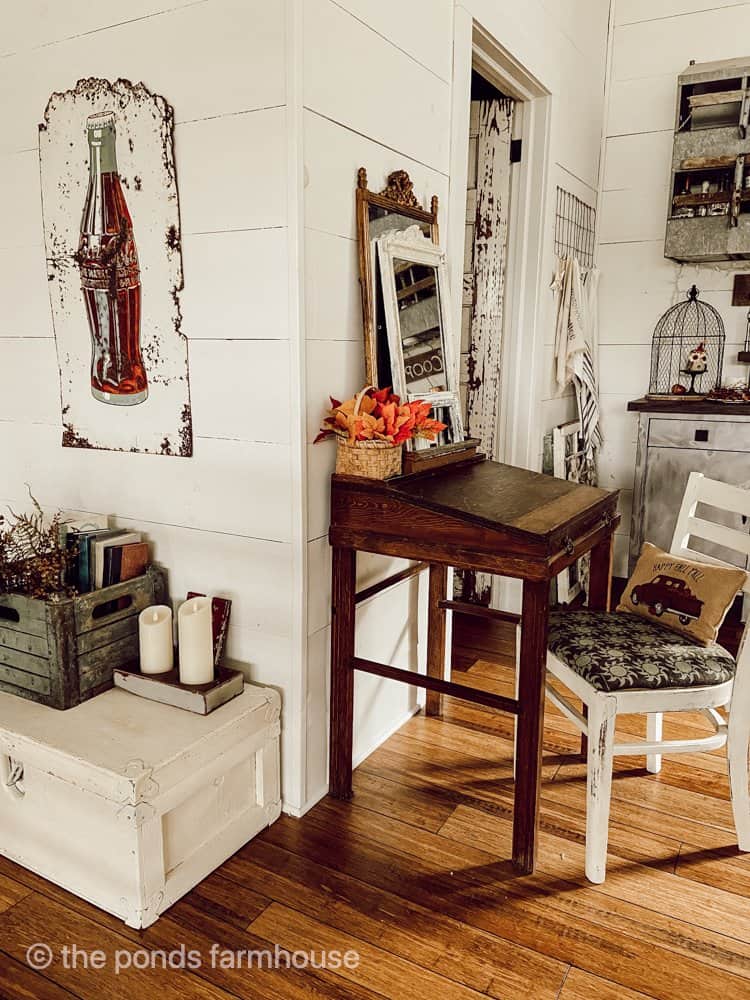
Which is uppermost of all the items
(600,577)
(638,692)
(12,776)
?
(600,577)

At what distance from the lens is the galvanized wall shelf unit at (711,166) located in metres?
3.51

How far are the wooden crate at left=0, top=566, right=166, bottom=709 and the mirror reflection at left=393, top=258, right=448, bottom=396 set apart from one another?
3.40ft

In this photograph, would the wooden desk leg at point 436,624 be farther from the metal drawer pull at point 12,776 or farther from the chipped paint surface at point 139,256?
the metal drawer pull at point 12,776

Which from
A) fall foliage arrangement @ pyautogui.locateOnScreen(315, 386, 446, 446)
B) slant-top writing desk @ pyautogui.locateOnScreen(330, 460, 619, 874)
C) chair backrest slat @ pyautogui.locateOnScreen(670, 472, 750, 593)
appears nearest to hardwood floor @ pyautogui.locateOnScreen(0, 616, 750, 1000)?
slant-top writing desk @ pyautogui.locateOnScreen(330, 460, 619, 874)

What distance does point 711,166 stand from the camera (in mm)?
3574

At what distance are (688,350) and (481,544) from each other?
2672 millimetres

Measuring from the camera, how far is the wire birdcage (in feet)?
12.9

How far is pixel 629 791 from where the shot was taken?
2.31 metres

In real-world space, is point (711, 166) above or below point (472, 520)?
above

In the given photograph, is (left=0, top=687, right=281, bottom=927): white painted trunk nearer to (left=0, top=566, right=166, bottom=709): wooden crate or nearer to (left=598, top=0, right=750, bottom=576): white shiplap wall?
(left=0, top=566, right=166, bottom=709): wooden crate

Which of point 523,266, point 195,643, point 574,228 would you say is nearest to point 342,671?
point 195,643

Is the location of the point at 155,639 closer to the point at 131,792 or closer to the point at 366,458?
the point at 131,792

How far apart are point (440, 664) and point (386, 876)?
881 mm

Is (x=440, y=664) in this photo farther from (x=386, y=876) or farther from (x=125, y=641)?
(x=125, y=641)
